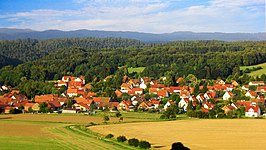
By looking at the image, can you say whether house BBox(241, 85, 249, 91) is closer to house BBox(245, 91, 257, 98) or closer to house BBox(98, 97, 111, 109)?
house BBox(245, 91, 257, 98)

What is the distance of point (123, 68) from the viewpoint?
88938 mm

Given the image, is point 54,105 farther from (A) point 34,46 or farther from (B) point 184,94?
(A) point 34,46

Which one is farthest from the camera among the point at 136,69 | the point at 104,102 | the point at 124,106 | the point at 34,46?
the point at 34,46

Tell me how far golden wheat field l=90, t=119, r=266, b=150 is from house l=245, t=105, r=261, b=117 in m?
9.65

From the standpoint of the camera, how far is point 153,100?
5912 cm

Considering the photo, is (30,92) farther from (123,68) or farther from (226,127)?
(226,127)

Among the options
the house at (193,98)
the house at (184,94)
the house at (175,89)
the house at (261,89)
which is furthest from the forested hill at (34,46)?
the house at (261,89)

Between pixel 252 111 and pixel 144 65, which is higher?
pixel 144 65

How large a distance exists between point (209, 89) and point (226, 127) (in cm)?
3324

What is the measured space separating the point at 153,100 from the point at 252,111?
1614 centimetres

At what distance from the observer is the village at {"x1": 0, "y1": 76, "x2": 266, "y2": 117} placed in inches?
2013

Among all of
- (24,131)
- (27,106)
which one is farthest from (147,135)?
(27,106)

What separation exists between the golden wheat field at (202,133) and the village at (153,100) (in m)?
11.4

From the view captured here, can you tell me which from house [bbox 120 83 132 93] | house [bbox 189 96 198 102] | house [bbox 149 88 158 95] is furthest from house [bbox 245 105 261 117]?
house [bbox 120 83 132 93]
